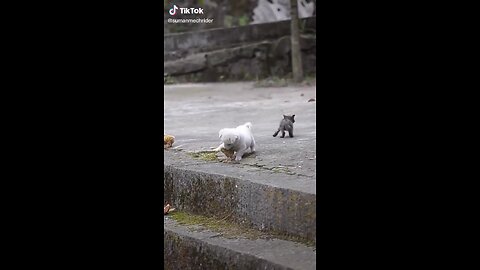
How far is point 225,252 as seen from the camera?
5.37ft

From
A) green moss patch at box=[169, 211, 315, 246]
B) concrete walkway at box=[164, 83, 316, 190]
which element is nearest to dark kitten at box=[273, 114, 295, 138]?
concrete walkway at box=[164, 83, 316, 190]

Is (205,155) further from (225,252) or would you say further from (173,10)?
(173,10)

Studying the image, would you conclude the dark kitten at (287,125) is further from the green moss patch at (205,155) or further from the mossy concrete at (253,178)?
the green moss patch at (205,155)

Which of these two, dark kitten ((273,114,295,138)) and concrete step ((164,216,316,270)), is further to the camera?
dark kitten ((273,114,295,138))

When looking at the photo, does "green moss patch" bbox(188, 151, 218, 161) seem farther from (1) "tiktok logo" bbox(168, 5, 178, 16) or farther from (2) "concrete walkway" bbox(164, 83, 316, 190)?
(1) "tiktok logo" bbox(168, 5, 178, 16)

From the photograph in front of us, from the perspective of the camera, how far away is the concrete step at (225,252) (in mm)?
1518

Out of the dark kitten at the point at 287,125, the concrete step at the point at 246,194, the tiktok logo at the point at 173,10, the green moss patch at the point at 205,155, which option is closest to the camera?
the tiktok logo at the point at 173,10

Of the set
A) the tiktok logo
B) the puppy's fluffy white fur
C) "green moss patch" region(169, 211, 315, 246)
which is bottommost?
"green moss patch" region(169, 211, 315, 246)

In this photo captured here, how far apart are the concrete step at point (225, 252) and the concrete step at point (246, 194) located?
6 centimetres

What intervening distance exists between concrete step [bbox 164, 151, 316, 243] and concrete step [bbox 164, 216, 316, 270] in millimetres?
64

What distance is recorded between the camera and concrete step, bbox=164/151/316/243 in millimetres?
1616

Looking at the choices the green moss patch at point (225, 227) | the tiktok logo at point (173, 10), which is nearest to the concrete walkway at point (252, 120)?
the green moss patch at point (225, 227)
